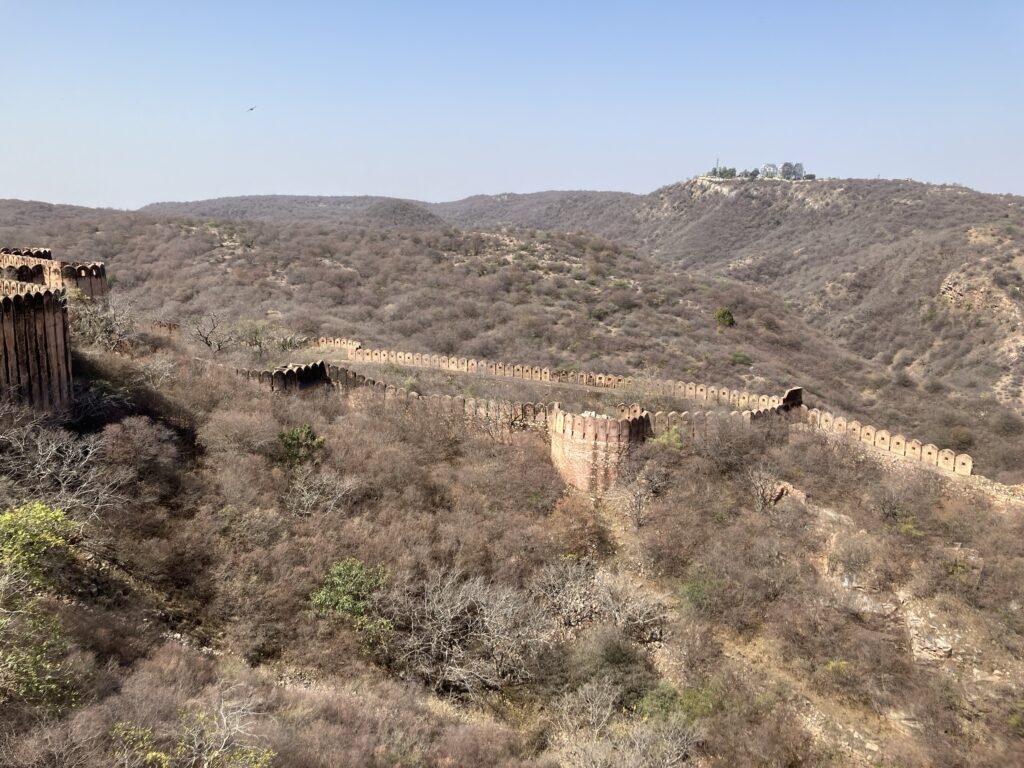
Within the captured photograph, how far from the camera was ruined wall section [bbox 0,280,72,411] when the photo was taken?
1199 cm

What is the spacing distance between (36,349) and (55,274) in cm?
692

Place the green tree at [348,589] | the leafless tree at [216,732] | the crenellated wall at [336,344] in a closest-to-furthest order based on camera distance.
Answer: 1. the leafless tree at [216,732]
2. the green tree at [348,589]
3. the crenellated wall at [336,344]

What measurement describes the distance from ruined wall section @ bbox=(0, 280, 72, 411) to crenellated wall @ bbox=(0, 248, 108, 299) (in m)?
4.61

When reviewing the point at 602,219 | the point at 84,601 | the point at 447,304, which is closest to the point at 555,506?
the point at 84,601

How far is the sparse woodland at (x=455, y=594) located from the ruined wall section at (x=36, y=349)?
54cm

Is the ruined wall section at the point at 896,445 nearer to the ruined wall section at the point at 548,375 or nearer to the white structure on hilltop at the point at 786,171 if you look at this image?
the ruined wall section at the point at 548,375

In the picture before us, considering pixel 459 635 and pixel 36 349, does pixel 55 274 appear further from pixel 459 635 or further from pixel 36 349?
pixel 459 635

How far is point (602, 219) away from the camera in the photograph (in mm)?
113125

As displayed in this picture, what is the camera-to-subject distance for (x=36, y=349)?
496 inches

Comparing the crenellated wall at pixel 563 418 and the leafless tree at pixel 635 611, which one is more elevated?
the crenellated wall at pixel 563 418

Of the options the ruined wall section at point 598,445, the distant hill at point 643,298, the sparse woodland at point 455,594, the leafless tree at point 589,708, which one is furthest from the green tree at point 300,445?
the distant hill at point 643,298

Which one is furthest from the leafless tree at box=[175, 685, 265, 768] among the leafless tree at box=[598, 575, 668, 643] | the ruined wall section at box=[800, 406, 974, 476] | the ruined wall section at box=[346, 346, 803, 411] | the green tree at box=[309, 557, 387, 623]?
the ruined wall section at box=[346, 346, 803, 411]

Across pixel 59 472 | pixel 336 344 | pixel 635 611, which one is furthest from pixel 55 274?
pixel 635 611

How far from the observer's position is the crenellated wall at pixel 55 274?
17.4 m
